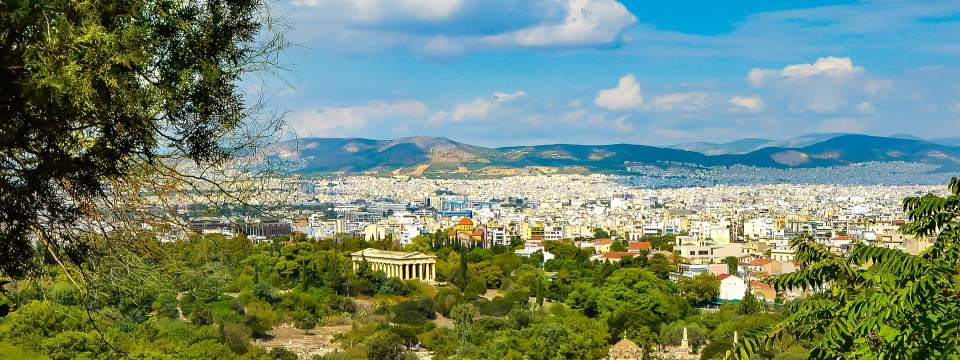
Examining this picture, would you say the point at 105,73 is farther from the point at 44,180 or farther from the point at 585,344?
the point at 585,344

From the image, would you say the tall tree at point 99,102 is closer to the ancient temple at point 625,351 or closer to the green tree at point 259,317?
the ancient temple at point 625,351

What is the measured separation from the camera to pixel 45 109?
2.28 meters

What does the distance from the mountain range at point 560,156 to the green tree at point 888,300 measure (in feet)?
423

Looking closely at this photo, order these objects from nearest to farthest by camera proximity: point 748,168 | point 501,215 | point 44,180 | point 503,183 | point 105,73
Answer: point 105,73 < point 44,180 < point 501,215 < point 503,183 < point 748,168

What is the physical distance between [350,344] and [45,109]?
684 inches

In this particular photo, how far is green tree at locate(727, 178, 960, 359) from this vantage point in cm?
258

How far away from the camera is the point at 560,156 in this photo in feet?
525

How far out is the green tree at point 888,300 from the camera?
2580 mm

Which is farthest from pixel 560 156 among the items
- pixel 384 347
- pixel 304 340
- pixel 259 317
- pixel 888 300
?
pixel 888 300

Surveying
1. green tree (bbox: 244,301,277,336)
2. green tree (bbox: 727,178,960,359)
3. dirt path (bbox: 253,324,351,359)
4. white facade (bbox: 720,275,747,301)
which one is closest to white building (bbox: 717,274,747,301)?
white facade (bbox: 720,275,747,301)

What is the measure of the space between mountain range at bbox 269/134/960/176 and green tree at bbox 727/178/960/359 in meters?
129

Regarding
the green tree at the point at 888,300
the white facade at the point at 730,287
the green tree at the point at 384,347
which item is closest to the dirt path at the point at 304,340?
the green tree at the point at 384,347

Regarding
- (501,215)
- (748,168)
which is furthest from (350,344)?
(748,168)

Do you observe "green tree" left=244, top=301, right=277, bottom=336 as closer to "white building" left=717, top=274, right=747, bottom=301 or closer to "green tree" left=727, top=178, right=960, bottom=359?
"white building" left=717, top=274, right=747, bottom=301
